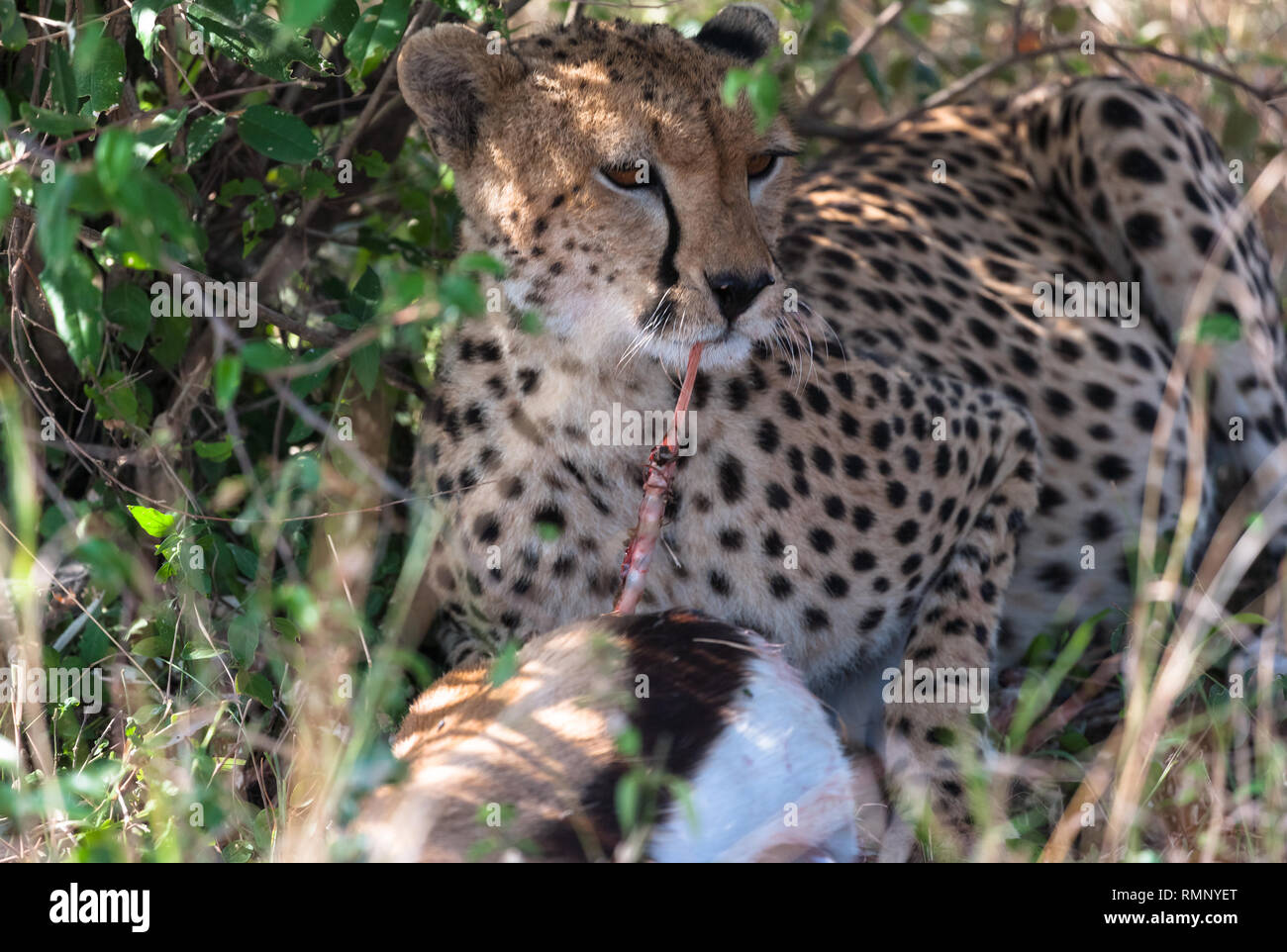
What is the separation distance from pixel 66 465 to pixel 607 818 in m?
1.72

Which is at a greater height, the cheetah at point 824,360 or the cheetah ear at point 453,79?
the cheetah ear at point 453,79

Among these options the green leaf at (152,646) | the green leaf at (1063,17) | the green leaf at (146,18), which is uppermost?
the green leaf at (1063,17)

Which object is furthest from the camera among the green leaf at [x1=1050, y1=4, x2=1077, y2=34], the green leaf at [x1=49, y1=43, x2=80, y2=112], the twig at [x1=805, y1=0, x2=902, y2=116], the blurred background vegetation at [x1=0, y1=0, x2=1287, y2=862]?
the green leaf at [x1=1050, y1=4, x2=1077, y2=34]

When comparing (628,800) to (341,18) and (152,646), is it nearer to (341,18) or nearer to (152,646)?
(152,646)

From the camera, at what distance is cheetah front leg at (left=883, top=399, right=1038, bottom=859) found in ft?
8.03

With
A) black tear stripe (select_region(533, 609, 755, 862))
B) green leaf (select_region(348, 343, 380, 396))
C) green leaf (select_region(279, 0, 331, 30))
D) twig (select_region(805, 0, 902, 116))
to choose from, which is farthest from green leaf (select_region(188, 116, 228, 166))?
twig (select_region(805, 0, 902, 116))

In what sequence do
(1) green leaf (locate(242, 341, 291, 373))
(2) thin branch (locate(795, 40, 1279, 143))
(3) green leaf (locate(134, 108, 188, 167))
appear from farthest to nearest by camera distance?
1. (2) thin branch (locate(795, 40, 1279, 143))
2. (3) green leaf (locate(134, 108, 188, 167))
3. (1) green leaf (locate(242, 341, 291, 373))

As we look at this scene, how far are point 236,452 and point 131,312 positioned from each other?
1.04 feet

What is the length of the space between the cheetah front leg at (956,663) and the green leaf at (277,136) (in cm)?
134

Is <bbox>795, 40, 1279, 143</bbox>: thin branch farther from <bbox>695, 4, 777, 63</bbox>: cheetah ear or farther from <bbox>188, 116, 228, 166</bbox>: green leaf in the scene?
<bbox>188, 116, 228, 166</bbox>: green leaf

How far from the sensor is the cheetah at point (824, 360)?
2.21 m

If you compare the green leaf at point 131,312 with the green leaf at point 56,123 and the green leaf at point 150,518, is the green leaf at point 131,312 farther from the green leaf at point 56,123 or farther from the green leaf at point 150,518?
the green leaf at point 56,123

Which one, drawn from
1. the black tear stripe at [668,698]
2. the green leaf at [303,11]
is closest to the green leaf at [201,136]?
the green leaf at [303,11]

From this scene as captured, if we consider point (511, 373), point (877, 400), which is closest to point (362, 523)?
point (511, 373)
